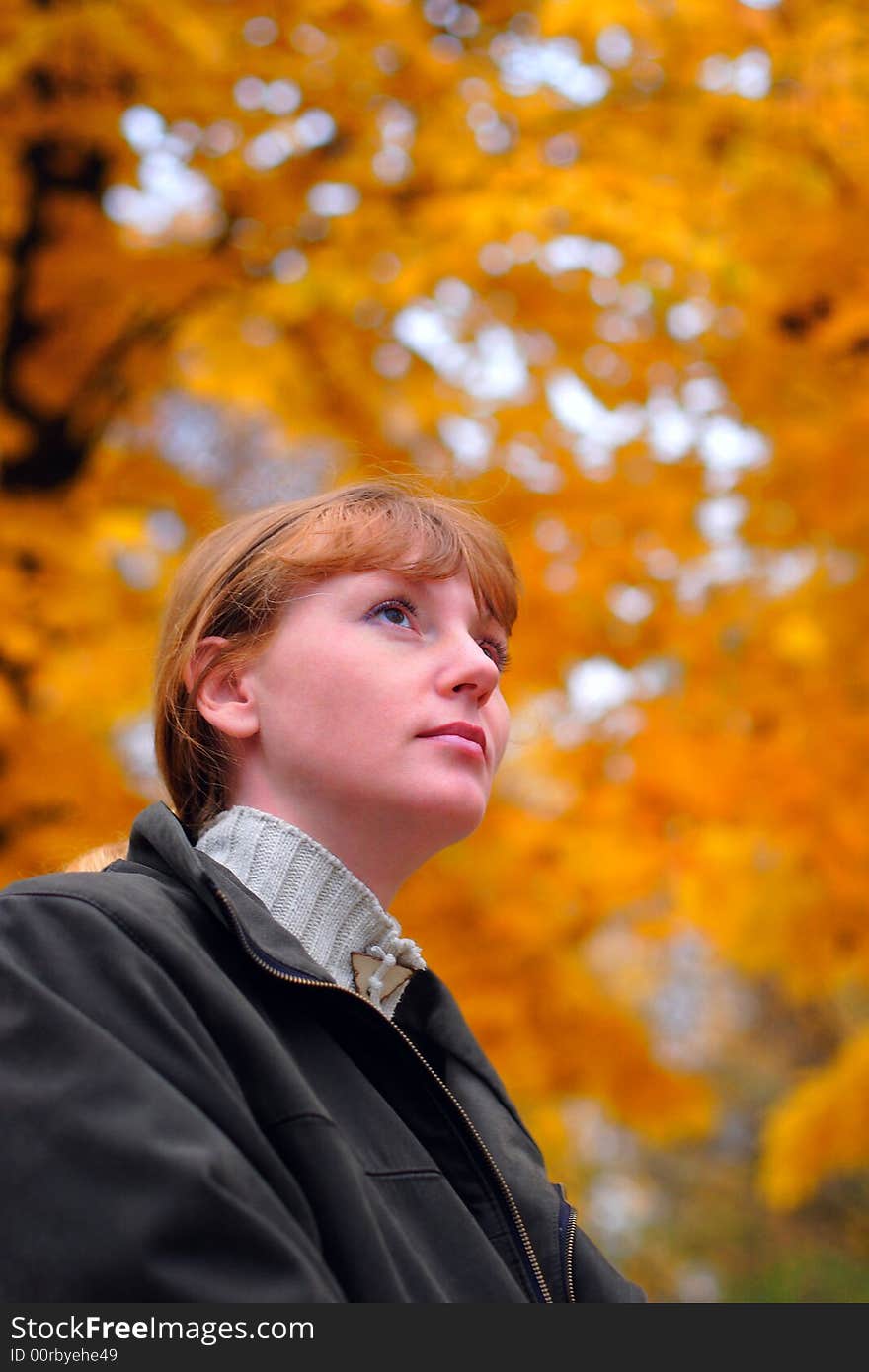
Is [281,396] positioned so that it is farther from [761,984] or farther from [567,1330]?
[761,984]

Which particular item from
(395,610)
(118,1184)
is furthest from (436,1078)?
(395,610)

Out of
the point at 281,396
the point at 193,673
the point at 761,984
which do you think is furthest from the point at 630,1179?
the point at 193,673

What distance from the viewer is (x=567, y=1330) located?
3.57 ft

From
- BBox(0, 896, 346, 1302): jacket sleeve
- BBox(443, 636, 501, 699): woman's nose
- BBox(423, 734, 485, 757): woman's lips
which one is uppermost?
BBox(443, 636, 501, 699): woman's nose

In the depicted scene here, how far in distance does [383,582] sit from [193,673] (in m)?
0.28

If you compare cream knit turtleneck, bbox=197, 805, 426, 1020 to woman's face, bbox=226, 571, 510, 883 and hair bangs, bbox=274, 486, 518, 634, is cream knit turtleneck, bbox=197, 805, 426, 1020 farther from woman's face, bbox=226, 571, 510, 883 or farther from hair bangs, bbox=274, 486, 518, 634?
hair bangs, bbox=274, 486, 518, 634

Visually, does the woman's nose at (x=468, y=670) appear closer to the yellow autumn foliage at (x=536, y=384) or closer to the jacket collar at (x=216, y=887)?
the jacket collar at (x=216, y=887)

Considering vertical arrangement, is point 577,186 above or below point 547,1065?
above

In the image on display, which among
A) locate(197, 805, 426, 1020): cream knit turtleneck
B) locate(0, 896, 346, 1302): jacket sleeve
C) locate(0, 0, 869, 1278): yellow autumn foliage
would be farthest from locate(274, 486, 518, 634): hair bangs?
locate(0, 0, 869, 1278): yellow autumn foliage

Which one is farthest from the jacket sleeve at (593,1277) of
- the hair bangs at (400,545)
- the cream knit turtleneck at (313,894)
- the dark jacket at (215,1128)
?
the hair bangs at (400,545)

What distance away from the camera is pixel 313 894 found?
1.44 metres

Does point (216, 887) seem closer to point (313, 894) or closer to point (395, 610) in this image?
point (313, 894)

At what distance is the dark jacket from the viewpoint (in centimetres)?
96

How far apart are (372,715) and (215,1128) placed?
0.53m
